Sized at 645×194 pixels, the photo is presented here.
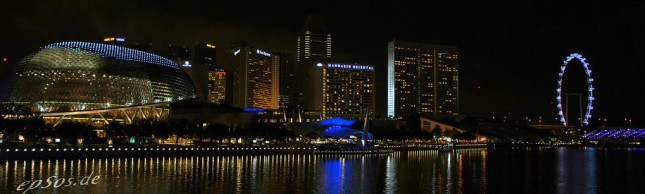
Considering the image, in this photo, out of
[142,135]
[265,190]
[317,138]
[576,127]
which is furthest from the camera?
[576,127]

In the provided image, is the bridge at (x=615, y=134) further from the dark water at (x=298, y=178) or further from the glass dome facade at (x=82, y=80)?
the dark water at (x=298, y=178)

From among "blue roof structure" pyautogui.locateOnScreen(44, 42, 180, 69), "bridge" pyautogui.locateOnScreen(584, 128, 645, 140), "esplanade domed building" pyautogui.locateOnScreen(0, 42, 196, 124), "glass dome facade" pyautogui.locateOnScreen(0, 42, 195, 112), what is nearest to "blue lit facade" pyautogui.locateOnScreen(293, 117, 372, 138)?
"glass dome facade" pyautogui.locateOnScreen(0, 42, 195, 112)

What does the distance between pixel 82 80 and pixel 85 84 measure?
791 mm

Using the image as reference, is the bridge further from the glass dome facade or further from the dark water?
the dark water

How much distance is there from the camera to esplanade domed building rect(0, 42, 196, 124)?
9138cm

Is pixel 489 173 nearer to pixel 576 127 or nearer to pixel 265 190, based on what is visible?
pixel 265 190

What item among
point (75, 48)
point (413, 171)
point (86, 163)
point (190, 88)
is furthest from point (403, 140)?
point (86, 163)

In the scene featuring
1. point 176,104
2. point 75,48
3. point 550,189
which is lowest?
point 550,189

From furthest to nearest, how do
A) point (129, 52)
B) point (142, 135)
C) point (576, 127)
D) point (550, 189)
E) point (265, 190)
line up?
point (576, 127), point (129, 52), point (142, 135), point (550, 189), point (265, 190)

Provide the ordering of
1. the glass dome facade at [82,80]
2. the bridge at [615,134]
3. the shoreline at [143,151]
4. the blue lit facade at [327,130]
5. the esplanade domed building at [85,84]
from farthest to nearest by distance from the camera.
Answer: the bridge at [615,134] → the blue lit facade at [327,130] → the glass dome facade at [82,80] → the esplanade domed building at [85,84] → the shoreline at [143,151]

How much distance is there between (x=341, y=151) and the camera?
256 feet

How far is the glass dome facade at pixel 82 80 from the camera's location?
9162 centimetres

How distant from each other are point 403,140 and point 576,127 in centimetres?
7607

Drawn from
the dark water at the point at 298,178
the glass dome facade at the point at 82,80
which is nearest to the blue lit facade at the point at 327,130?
the glass dome facade at the point at 82,80
